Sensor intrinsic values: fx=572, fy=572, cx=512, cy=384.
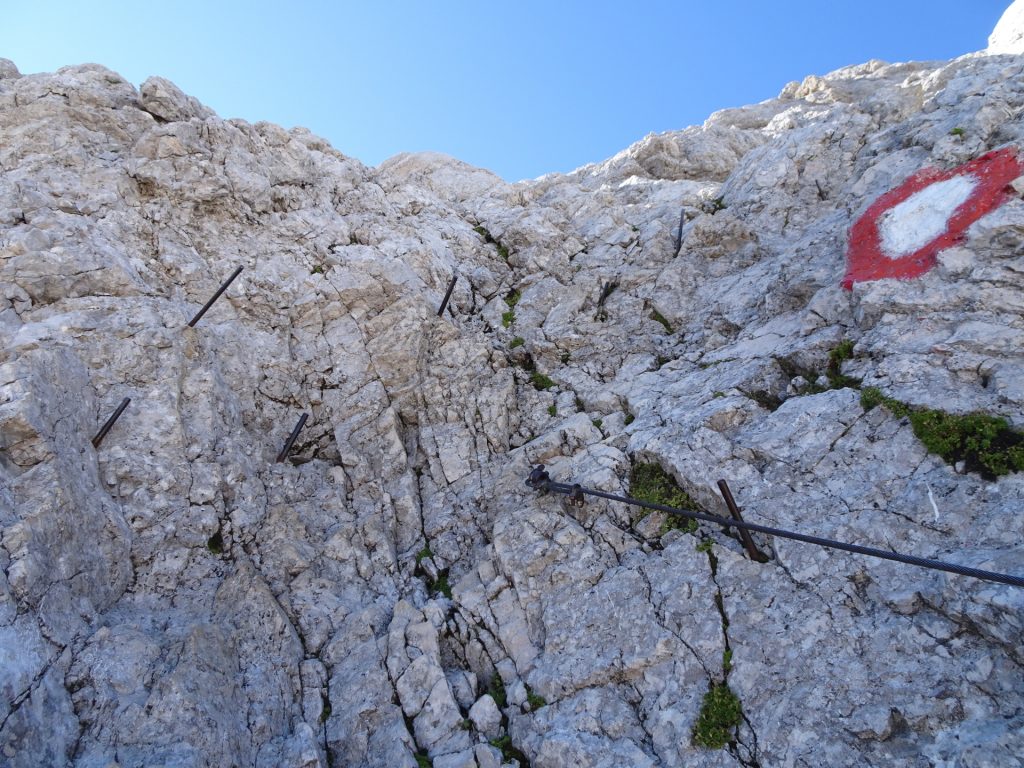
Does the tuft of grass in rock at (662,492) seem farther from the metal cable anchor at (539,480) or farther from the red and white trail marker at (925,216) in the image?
the red and white trail marker at (925,216)

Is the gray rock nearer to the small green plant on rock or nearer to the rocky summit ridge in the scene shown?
the rocky summit ridge

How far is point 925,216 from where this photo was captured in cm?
1395

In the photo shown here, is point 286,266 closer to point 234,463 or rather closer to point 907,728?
point 234,463

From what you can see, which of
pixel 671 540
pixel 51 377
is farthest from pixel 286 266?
pixel 671 540

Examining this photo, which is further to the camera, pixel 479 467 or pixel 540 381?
pixel 540 381

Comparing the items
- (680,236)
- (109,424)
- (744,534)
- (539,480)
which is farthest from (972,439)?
(109,424)

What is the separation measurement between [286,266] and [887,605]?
695 inches

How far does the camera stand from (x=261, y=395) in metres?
15.5

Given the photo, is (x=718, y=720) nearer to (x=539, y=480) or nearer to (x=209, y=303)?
(x=539, y=480)

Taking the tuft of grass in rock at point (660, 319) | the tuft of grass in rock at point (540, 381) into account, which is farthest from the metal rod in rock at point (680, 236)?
the tuft of grass in rock at point (540, 381)

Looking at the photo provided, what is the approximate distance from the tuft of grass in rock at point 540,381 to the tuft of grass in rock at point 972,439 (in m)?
8.67

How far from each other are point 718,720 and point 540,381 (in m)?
10.1

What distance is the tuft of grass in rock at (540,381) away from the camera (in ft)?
55.3

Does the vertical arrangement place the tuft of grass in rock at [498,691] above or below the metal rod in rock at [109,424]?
below
